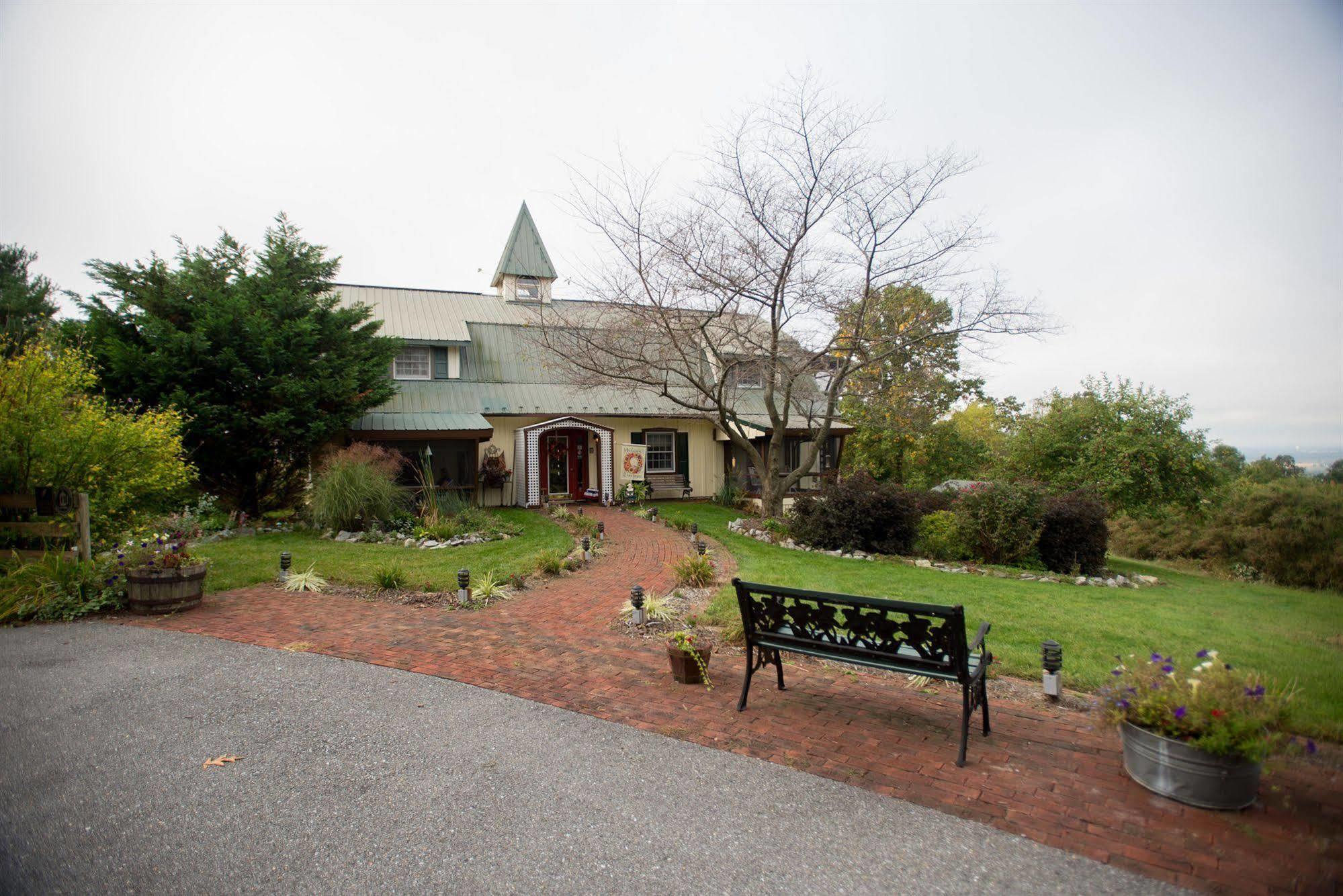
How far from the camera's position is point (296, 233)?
1598cm

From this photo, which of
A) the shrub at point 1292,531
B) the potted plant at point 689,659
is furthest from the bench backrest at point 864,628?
the shrub at point 1292,531

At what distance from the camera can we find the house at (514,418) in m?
18.4

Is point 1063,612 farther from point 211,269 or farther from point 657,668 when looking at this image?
point 211,269

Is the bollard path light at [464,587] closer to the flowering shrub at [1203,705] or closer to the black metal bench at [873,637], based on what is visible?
the black metal bench at [873,637]

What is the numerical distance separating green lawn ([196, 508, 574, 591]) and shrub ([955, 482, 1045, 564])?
289 inches

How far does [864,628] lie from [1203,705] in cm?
173

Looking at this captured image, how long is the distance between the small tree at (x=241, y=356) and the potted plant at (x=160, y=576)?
6.71 meters

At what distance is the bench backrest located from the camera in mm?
3787

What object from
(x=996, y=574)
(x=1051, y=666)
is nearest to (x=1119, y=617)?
(x=996, y=574)

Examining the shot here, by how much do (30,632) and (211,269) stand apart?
38.0 feet

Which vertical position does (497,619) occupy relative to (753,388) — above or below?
below

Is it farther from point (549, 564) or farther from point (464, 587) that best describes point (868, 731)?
point (549, 564)

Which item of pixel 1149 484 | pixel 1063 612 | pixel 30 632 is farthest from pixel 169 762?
pixel 1149 484

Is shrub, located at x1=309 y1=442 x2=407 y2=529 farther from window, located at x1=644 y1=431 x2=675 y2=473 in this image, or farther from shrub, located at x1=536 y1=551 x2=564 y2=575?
window, located at x1=644 y1=431 x2=675 y2=473
